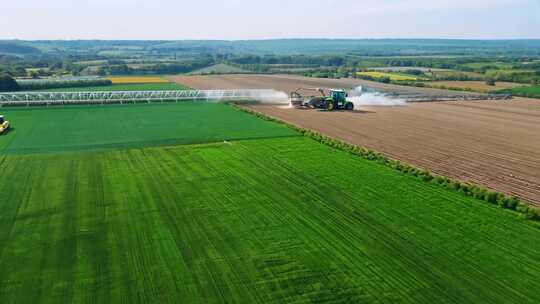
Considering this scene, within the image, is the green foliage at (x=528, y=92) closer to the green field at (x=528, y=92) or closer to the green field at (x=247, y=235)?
the green field at (x=528, y=92)

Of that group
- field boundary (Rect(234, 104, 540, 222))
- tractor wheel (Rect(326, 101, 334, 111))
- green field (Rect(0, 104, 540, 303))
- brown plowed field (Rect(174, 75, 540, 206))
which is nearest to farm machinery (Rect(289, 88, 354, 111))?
tractor wheel (Rect(326, 101, 334, 111))

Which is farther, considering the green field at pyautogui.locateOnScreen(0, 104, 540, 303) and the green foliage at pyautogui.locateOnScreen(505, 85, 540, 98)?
the green foliage at pyautogui.locateOnScreen(505, 85, 540, 98)

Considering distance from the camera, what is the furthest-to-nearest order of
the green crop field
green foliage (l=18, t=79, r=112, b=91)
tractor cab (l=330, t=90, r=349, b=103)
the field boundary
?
1. green foliage (l=18, t=79, r=112, b=91)
2. tractor cab (l=330, t=90, r=349, b=103)
3. the green crop field
4. the field boundary

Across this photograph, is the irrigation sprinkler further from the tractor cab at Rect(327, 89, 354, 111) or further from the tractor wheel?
the tractor cab at Rect(327, 89, 354, 111)

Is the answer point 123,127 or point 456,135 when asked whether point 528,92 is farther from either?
point 123,127

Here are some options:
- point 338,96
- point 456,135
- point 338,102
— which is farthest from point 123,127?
point 456,135

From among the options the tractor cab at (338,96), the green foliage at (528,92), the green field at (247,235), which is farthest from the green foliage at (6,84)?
the green foliage at (528,92)

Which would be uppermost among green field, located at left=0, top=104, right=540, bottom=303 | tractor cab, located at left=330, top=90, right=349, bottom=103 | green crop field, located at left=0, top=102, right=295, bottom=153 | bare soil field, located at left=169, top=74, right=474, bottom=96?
tractor cab, located at left=330, top=90, right=349, bottom=103
